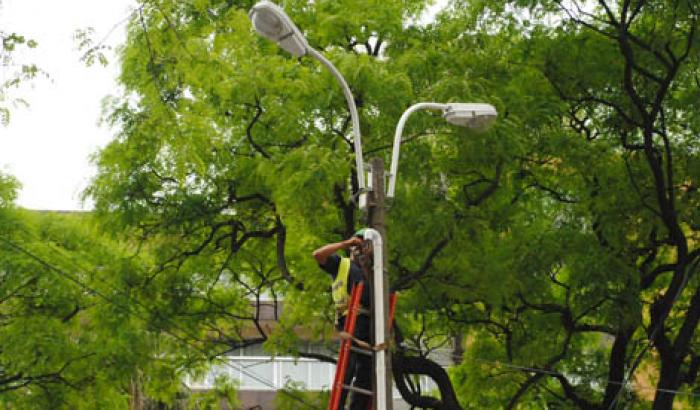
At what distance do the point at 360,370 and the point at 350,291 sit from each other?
30.7 inches

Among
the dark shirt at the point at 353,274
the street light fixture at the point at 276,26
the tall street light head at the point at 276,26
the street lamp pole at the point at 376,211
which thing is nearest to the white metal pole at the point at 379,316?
the street lamp pole at the point at 376,211

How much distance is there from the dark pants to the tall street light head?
2743 mm

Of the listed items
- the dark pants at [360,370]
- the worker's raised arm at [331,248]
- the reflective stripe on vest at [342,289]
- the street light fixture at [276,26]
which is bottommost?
the dark pants at [360,370]

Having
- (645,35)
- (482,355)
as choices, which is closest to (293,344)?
(482,355)

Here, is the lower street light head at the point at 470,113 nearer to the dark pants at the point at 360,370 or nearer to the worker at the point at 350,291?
the worker at the point at 350,291

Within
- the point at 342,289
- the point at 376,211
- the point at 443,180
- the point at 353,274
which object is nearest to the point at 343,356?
the point at 342,289

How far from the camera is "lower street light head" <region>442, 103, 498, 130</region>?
41.3ft

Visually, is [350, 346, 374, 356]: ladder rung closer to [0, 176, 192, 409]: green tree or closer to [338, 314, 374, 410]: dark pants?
[338, 314, 374, 410]: dark pants

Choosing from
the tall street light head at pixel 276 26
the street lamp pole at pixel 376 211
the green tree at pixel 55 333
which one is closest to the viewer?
the street lamp pole at pixel 376 211

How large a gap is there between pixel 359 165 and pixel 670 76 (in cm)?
763

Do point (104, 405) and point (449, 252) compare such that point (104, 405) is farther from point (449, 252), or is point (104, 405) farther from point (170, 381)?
point (449, 252)

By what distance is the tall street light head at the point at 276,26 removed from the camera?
10.8m

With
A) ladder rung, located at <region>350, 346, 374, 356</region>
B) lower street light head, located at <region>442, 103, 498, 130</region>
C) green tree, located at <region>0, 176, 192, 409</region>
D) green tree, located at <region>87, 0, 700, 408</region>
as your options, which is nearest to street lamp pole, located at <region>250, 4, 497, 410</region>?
ladder rung, located at <region>350, 346, 374, 356</region>

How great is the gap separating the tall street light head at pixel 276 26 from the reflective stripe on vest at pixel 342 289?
7.08 feet
